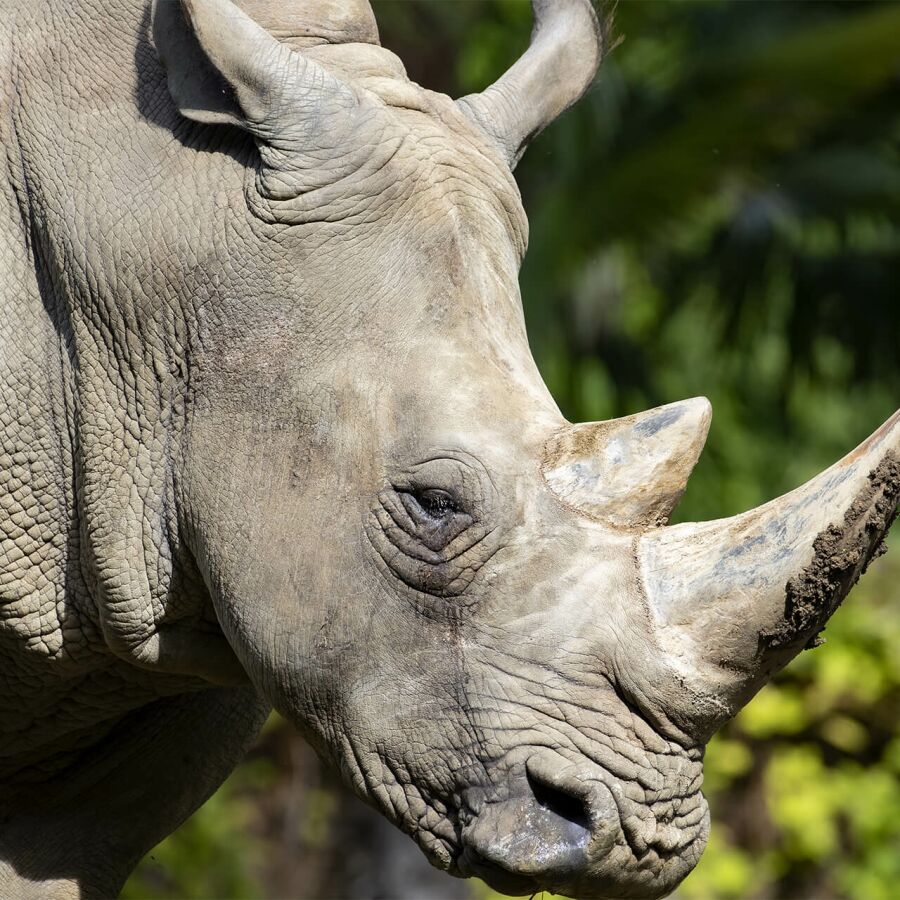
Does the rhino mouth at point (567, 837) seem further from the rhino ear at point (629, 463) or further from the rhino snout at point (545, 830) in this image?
the rhino ear at point (629, 463)

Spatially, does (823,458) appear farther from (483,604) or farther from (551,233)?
(483,604)

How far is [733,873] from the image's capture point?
8.46 m

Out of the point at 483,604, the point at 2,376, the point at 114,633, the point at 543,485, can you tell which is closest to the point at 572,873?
the point at 483,604

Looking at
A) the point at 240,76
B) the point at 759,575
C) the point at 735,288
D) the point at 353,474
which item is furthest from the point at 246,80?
the point at 735,288

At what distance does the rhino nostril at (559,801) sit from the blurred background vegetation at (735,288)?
16.3 ft

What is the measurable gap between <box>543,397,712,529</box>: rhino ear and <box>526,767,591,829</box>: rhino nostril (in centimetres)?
47

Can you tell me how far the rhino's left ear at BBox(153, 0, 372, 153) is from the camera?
3207mm

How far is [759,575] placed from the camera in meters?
2.97

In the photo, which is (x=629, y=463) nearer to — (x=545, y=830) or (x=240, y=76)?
(x=545, y=830)

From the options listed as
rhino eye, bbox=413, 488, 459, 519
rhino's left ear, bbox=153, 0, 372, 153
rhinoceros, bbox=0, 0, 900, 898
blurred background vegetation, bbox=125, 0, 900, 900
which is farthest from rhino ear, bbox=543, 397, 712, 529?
blurred background vegetation, bbox=125, 0, 900, 900

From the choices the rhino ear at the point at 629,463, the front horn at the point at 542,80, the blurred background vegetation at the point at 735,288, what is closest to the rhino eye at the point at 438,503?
the rhino ear at the point at 629,463

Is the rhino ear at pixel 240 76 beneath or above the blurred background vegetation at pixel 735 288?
above

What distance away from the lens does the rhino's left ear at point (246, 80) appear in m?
3.21

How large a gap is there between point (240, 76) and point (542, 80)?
0.86 m
